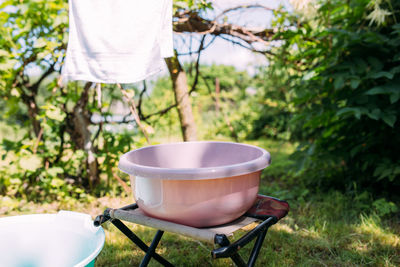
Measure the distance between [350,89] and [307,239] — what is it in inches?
47.5

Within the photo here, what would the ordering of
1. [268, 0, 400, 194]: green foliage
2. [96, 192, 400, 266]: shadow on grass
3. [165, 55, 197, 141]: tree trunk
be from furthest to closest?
[165, 55, 197, 141]: tree trunk
[268, 0, 400, 194]: green foliage
[96, 192, 400, 266]: shadow on grass

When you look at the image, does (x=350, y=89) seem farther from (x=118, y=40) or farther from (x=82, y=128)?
(x=82, y=128)

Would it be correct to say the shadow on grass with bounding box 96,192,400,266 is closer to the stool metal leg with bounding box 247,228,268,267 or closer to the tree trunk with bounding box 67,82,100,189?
the stool metal leg with bounding box 247,228,268,267

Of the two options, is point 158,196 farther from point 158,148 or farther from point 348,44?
point 348,44

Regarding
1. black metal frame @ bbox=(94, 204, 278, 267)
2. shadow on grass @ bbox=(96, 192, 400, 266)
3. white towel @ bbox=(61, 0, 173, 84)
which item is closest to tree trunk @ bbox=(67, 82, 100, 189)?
shadow on grass @ bbox=(96, 192, 400, 266)

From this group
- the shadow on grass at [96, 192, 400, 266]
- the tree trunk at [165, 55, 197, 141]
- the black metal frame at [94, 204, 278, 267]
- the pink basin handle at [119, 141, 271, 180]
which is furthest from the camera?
the tree trunk at [165, 55, 197, 141]

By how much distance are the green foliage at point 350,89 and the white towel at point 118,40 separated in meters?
1.26

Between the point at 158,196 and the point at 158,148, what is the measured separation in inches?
18.0

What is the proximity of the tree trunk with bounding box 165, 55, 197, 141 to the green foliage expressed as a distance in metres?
0.82

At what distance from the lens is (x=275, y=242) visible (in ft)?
6.19

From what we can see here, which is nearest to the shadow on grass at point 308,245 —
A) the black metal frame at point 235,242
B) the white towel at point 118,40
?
the black metal frame at point 235,242

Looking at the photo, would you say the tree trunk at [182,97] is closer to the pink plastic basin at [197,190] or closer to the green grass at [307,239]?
the green grass at [307,239]

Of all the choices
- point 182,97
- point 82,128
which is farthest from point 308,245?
point 82,128

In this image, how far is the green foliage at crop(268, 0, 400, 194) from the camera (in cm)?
213
